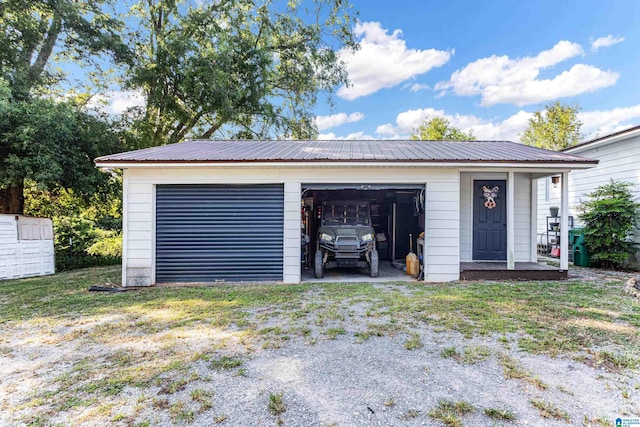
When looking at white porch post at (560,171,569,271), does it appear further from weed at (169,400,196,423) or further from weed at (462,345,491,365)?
weed at (169,400,196,423)

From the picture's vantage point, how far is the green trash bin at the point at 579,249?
8.02 m

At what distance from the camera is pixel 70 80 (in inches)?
464

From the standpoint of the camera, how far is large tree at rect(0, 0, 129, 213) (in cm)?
799

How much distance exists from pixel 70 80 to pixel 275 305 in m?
13.0

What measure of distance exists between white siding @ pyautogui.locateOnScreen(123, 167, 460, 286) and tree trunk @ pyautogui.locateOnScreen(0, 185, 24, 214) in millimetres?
6466

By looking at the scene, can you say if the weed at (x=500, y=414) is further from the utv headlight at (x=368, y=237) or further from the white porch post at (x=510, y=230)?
the white porch post at (x=510, y=230)

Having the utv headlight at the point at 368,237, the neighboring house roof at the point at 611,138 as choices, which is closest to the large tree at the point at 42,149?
the utv headlight at the point at 368,237

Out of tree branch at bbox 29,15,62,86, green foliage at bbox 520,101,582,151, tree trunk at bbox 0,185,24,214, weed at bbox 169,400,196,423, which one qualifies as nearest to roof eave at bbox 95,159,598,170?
weed at bbox 169,400,196,423

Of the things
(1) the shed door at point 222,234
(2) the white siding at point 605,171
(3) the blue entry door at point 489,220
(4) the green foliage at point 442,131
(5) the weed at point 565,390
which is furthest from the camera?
(4) the green foliage at point 442,131

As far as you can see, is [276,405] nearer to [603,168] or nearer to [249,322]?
[249,322]

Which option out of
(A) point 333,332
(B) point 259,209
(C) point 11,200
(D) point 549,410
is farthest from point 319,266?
(C) point 11,200

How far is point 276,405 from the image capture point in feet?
7.08

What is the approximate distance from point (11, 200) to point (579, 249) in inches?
641

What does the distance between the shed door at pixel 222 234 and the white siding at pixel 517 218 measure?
4.54 m
